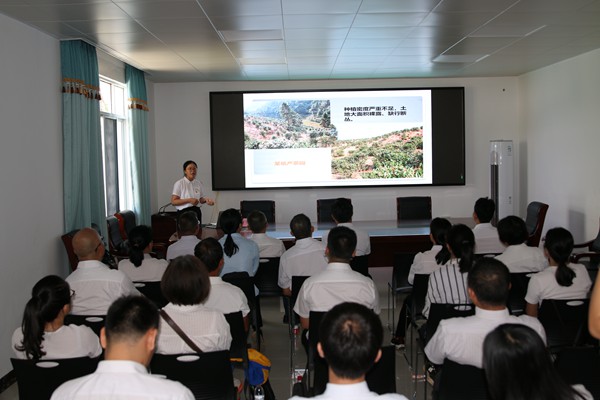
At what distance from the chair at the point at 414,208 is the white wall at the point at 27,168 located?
4.78m

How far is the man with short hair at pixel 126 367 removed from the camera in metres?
2.03

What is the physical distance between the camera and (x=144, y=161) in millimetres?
9773

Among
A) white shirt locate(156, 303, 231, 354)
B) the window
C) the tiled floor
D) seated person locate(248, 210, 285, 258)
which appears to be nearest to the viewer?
white shirt locate(156, 303, 231, 354)

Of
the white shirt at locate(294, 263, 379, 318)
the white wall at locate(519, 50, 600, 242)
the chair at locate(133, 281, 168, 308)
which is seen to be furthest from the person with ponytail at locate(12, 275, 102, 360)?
the white wall at locate(519, 50, 600, 242)

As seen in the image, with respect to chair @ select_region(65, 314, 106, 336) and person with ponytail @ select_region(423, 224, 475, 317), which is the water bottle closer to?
chair @ select_region(65, 314, 106, 336)

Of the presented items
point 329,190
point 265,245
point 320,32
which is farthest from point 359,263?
point 329,190

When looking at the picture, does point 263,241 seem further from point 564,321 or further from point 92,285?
point 564,321

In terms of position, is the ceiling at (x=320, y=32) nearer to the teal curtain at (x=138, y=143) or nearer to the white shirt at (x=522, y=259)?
the teal curtain at (x=138, y=143)

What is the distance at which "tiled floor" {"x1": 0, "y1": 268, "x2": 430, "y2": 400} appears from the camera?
4627mm

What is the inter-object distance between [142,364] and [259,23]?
188 inches

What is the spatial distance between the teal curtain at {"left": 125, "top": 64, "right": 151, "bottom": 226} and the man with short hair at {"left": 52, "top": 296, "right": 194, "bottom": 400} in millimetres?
7506

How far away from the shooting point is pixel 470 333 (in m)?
3.01

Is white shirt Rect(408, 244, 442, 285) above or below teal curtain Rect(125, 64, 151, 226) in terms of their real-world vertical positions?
below

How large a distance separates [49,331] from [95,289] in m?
1.04
